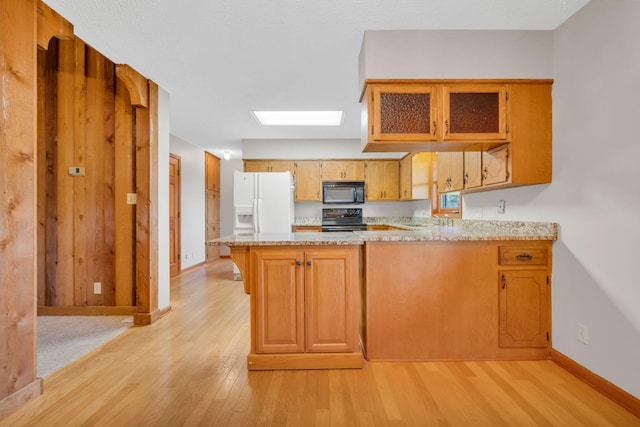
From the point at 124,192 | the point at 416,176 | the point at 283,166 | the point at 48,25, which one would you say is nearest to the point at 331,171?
the point at 283,166

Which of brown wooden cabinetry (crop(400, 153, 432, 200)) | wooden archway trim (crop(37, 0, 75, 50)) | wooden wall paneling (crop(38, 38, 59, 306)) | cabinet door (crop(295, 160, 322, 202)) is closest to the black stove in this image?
cabinet door (crop(295, 160, 322, 202))

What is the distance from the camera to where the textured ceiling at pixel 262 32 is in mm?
2084

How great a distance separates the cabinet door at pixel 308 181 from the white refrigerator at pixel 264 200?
22.0 inches

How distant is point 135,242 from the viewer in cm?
327

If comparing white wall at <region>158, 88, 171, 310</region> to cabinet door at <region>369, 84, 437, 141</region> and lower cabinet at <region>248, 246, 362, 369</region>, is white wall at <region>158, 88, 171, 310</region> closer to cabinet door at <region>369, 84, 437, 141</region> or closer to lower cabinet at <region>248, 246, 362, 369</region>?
lower cabinet at <region>248, 246, 362, 369</region>

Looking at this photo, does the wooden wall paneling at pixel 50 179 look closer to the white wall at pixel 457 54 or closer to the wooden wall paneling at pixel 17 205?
the wooden wall paneling at pixel 17 205

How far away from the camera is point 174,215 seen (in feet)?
18.2

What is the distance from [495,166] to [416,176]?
222 cm

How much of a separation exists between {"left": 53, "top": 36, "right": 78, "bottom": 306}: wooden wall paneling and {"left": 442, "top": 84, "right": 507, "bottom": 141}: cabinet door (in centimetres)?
362

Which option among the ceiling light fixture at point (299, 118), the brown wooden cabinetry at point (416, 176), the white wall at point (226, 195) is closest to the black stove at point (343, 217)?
the brown wooden cabinetry at point (416, 176)

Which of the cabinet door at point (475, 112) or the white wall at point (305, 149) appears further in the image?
the white wall at point (305, 149)

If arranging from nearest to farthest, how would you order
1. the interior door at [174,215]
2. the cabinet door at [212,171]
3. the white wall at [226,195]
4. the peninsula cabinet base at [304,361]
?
1. the peninsula cabinet base at [304,361]
2. the interior door at [174,215]
3. the cabinet door at [212,171]
4. the white wall at [226,195]

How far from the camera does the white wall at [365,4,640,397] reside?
176cm

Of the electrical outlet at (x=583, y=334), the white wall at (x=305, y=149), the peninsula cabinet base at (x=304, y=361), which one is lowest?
the peninsula cabinet base at (x=304, y=361)
